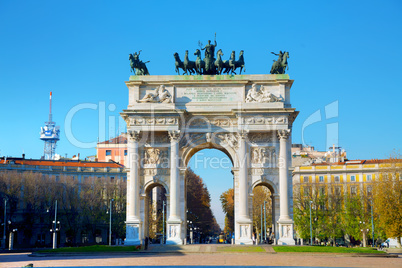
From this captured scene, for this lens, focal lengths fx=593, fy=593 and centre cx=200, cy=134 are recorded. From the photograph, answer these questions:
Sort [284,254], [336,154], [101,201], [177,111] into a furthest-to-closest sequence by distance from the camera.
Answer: [336,154]
[101,201]
[177,111]
[284,254]

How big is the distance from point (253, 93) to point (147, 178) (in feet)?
35.8

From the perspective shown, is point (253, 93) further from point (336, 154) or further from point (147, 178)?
point (336, 154)

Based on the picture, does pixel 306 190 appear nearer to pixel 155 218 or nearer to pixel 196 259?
pixel 155 218

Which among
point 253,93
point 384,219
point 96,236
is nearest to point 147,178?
point 253,93

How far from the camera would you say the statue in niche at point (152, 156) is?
47.9 meters

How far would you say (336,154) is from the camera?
369ft

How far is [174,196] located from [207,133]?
5639 millimetres

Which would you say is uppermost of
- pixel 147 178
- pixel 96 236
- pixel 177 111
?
pixel 177 111

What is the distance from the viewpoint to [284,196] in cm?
4609

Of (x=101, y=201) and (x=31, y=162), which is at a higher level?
(x=31, y=162)

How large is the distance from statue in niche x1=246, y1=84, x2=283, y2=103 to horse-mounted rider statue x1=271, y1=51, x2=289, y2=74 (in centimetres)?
229

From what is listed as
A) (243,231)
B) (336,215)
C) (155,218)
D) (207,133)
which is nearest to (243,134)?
(207,133)

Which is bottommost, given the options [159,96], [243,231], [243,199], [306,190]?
[243,231]

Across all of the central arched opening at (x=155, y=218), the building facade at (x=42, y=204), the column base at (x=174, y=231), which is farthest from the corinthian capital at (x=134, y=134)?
the building facade at (x=42, y=204)
